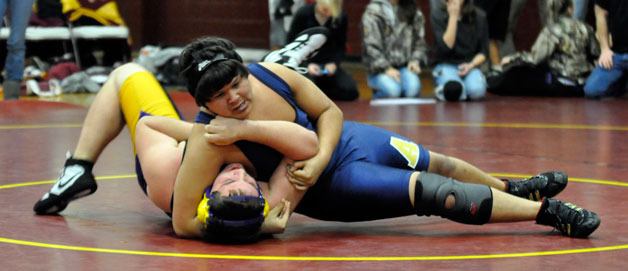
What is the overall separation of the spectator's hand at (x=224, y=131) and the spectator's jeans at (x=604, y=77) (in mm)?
6155

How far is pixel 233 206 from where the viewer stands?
418cm

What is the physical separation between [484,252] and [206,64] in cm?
110

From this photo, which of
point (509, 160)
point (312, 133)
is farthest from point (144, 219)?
point (509, 160)

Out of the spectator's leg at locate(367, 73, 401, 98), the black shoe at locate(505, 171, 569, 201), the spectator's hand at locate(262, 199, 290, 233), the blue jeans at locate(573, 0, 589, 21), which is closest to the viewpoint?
the spectator's hand at locate(262, 199, 290, 233)

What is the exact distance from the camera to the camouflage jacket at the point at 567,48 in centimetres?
1021

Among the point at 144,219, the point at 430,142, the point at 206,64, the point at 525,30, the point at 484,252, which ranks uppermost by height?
the point at 206,64

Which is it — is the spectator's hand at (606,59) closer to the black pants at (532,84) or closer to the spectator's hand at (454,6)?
the black pants at (532,84)

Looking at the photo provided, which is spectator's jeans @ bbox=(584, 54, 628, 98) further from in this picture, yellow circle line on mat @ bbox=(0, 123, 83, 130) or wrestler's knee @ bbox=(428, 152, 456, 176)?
wrestler's knee @ bbox=(428, 152, 456, 176)

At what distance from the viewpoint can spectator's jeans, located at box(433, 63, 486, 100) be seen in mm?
10062

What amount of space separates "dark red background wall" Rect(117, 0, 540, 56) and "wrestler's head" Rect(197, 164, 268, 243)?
383 inches

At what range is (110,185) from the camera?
19.0 feet

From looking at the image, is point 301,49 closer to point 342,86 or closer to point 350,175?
point 350,175

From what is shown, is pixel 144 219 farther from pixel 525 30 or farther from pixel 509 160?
pixel 525 30

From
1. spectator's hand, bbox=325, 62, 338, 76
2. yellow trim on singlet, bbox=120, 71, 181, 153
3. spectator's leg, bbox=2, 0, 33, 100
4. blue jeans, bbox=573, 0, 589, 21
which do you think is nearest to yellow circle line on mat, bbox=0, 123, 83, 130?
spectator's leg, bbox=2, 0, 33, 100
